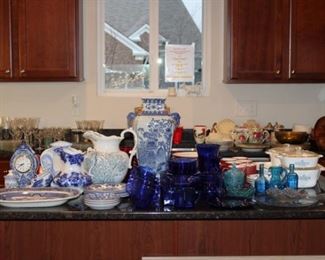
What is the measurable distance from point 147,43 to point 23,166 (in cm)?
244

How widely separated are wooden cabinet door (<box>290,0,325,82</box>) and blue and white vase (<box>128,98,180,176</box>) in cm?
212

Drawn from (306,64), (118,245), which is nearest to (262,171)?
(118,245)

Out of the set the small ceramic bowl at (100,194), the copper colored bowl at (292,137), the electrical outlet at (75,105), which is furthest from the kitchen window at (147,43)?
the small ceramic bowl at (100,194)

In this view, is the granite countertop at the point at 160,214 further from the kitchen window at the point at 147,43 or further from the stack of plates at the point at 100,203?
the kitchen window at the point at 147,43

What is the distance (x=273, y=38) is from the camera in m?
3.81

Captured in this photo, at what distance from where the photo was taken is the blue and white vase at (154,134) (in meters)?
2.01

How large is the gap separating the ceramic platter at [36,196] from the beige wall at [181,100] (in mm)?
2326

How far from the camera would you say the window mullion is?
423 centimetres

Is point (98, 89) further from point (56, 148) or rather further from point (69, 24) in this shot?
point (56, 148)

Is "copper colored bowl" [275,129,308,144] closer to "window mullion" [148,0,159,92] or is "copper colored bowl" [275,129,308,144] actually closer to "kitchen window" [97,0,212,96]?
"kitchen window" [97,0,212,96]

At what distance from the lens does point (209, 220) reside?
5.71ft

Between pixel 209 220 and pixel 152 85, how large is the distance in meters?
2.65

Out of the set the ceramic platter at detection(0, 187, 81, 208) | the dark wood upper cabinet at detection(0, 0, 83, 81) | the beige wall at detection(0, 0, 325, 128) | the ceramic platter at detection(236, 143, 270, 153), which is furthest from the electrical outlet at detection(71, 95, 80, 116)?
the ceramic platter at detection(0, 187, 81, 208)

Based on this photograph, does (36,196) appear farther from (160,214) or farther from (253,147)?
(253,147)
